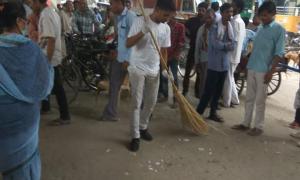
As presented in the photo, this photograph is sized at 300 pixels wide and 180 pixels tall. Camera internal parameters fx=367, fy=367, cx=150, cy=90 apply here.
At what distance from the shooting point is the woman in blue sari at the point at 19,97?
6.43 feet

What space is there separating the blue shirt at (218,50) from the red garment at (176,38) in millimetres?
889

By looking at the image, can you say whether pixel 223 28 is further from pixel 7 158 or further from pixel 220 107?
pixel 7 158

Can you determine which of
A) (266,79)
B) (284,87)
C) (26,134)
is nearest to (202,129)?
(266,79)

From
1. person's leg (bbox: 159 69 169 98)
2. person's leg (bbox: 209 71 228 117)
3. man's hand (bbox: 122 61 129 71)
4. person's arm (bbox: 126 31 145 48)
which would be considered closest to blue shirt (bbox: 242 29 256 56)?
person's leg (bbox: 159 69 169 98)

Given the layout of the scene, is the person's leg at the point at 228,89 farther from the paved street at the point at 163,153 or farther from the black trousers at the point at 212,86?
the black trousers at the point at 212,86

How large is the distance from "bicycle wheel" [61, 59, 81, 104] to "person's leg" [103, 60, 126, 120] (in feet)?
3.76

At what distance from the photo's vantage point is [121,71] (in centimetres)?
520

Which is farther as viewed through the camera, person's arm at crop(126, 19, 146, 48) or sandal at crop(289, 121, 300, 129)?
sandal at crop(289, 121, 300, 129)

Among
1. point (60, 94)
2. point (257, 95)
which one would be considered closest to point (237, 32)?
point (257, 95)

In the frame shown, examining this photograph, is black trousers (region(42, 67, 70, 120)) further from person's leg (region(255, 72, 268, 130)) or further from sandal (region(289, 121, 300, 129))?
sandal (region(289, 121, 300, 129))

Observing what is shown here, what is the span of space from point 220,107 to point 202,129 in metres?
1.72

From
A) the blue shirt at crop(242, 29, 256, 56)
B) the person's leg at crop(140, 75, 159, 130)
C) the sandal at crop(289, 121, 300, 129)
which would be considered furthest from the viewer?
the blue shirt at crop(242, 29, 256, 56)

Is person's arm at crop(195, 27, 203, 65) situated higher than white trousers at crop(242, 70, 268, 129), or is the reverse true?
person's arm at crop(195, 27, 203, 65)

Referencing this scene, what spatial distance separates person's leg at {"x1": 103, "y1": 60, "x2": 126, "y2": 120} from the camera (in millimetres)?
5180
